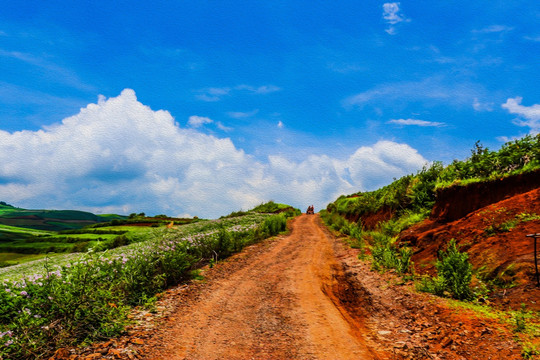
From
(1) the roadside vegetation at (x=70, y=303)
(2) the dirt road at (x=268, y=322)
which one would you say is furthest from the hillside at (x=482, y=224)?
(1) the roadside vegetation at (x=70, y=303)

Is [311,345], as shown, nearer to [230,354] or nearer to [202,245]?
[230,354]

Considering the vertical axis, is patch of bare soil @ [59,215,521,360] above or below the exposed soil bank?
below

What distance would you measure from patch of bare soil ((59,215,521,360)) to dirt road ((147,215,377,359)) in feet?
0.06

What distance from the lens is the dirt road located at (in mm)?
4859

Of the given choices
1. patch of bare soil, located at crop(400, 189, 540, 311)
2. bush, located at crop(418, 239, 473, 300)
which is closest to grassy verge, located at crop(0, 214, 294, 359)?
bush, located at crop(418, 239, 473, 300)

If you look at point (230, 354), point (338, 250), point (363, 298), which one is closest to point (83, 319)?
point (230, 354)

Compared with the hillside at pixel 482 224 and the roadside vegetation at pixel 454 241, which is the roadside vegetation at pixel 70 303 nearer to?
the roadside vegetation at pixel 454 241

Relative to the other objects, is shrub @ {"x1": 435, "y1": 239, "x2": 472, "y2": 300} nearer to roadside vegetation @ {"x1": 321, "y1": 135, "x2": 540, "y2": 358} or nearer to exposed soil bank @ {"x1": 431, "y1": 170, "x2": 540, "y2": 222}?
roadside vegetation @ {"x1": 321, "y1": 135, "x2": 540, "y2": 358}

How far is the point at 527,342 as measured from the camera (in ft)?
13.9

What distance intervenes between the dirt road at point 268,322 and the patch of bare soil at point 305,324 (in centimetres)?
2

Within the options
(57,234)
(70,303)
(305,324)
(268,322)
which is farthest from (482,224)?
(57,234)

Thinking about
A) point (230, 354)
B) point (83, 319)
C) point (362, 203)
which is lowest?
point (230, 354)

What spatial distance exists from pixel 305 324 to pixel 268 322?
78 centimetres

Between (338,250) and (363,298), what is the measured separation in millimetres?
6851
